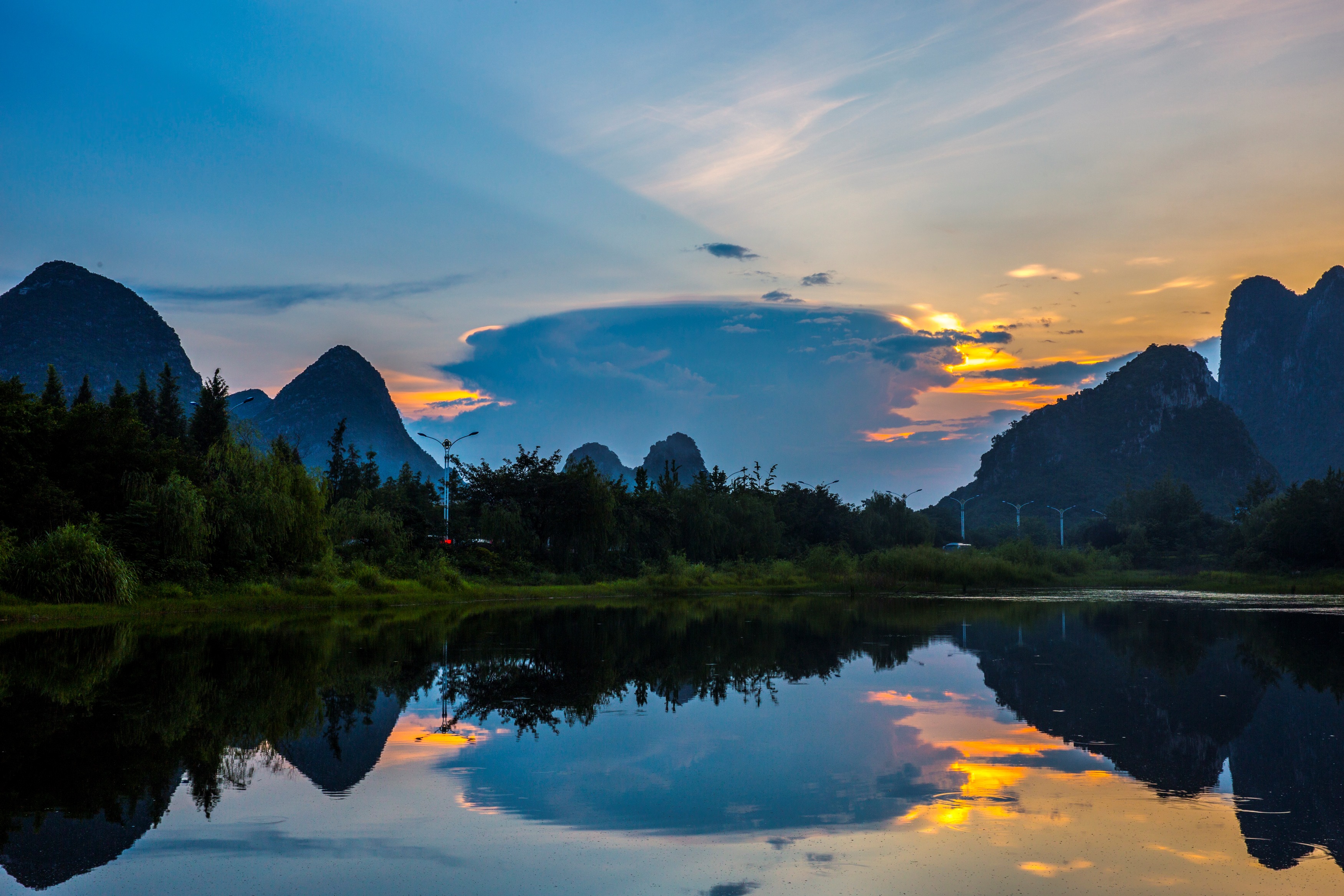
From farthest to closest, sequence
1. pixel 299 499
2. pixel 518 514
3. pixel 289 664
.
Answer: pixel 518 514 < pixel 299 499 < pixel 289 664

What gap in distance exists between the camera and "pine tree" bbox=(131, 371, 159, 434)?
63188 millimetres

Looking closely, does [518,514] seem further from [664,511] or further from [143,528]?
[143,528]

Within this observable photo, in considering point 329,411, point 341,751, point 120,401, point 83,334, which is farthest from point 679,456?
point 341,751

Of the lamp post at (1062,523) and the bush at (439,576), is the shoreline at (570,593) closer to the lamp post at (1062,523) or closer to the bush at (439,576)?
the bush at (439,576)

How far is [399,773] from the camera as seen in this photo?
Result: 10414 millimetres

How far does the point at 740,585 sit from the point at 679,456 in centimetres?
11580

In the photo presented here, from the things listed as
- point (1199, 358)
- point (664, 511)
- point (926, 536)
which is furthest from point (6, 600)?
point (1199, 358)

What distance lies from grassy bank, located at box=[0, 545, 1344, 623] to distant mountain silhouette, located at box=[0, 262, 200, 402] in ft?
372

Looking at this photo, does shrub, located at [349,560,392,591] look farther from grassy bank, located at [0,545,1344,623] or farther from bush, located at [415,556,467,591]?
bush, located at [415,556,467,591]

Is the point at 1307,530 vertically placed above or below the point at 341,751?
above

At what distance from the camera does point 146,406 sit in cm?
6550

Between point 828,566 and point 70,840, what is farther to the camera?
point 828,566

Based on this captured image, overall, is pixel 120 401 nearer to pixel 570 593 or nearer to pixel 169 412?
pixel 169 412

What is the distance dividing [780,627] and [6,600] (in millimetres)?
23674
